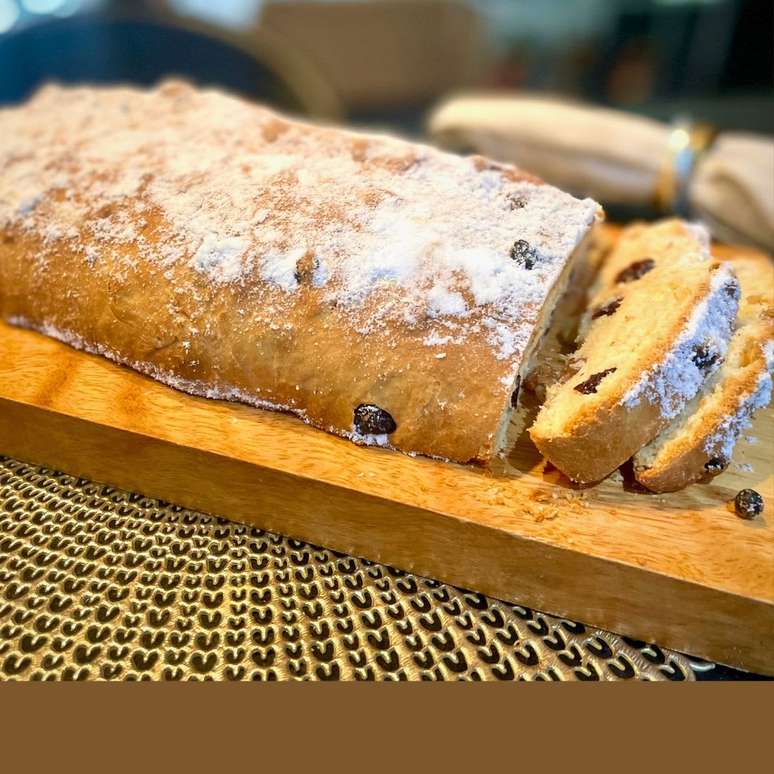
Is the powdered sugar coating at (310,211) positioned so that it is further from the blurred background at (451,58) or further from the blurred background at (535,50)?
the blurred background at (535,50)

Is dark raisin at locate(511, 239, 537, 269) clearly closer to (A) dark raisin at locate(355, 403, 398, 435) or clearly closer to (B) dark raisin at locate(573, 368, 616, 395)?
(B) dark raisin at locate(573, 368, 616, 395)

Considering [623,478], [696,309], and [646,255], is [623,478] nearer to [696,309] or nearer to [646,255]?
[696,309]

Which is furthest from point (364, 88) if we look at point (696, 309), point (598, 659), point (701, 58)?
point (598, 659)

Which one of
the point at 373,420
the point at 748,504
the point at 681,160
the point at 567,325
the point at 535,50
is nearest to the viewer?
the point at 748,504

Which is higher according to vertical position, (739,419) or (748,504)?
(739,419)

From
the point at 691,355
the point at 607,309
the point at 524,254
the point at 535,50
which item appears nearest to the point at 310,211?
the point at 524,254

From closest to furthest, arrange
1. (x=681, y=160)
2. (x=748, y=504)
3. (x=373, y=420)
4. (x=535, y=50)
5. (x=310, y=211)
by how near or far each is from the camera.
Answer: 1. (x=748, y=504)
2. (x=373, y=420)
3. (x=310, y=211)
4. (x=681, y=160)
5. (x=535, y=50)

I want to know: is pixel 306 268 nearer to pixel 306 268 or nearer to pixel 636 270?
pixel 306 268
